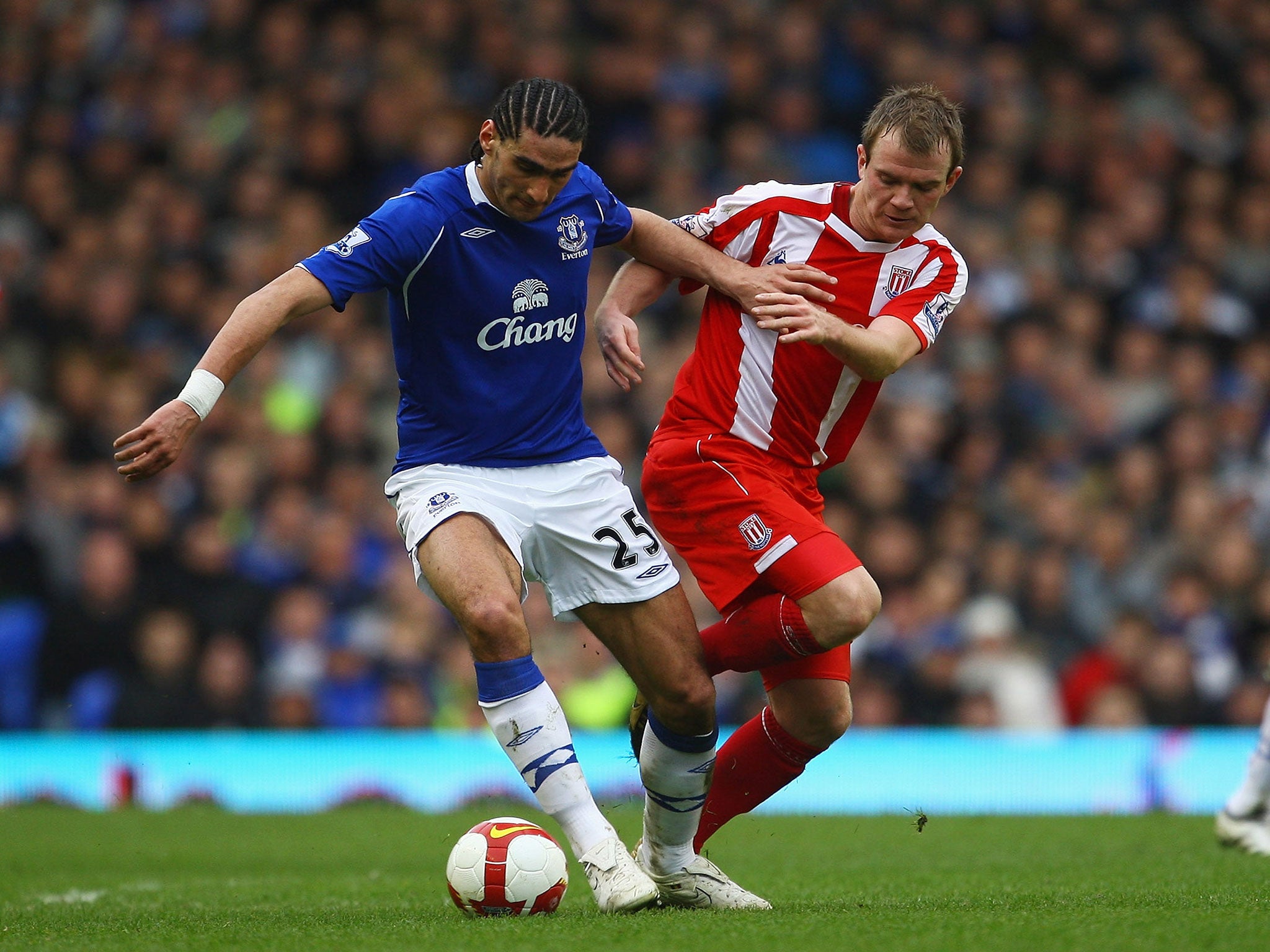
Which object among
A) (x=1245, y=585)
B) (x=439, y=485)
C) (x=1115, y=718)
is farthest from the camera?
(x=1245, y=585)

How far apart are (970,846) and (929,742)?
2.06m

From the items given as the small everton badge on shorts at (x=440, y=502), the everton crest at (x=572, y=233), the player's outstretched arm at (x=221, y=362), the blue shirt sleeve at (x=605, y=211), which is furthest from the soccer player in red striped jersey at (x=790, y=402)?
the player's outstretched arm at (x=221, y=362)

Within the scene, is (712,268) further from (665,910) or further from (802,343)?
(665,910)

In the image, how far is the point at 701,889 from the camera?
5.06 meters

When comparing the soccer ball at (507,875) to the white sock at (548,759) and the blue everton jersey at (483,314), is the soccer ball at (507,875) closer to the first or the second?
the white sock at (548,759)

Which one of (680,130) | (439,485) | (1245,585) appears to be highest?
(680,130)

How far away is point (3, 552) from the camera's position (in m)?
10.2

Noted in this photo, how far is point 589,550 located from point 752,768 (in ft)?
3.14

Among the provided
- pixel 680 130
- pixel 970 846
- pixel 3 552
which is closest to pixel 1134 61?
pixel 680 130

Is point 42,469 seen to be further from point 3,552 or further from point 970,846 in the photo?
point 970,846

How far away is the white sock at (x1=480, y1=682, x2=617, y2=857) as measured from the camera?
15.3 feet

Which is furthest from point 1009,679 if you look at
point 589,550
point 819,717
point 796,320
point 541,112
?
point 541,112

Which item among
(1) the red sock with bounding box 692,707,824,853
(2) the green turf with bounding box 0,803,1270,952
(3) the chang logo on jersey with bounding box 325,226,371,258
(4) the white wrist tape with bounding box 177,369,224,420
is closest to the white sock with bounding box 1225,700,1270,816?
(2) the green turf with bounding box 0,803,1270,952

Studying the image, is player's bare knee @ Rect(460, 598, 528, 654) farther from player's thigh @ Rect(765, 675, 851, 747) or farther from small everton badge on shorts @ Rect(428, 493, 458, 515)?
player's thigh @ Rect(765, 675, 851, 747)
